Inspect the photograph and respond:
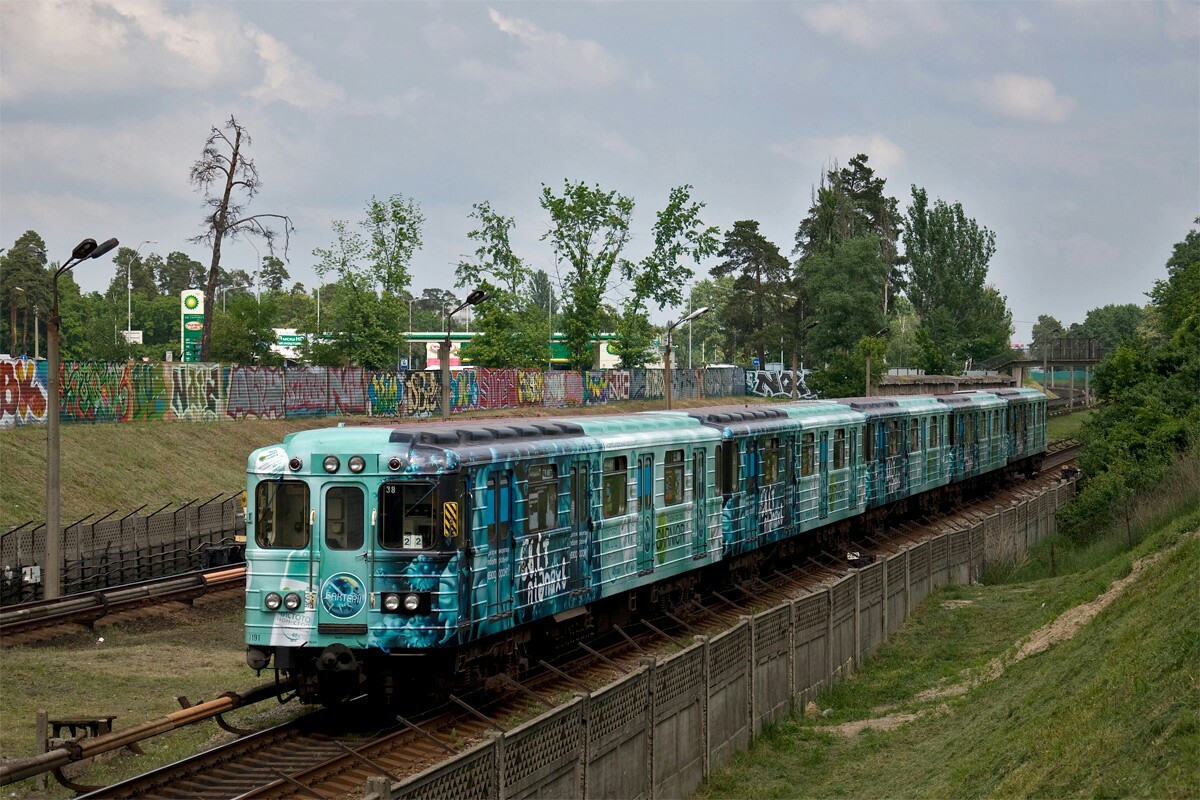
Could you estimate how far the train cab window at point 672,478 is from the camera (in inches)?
774

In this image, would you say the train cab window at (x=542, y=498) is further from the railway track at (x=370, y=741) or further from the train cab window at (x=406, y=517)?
the train cab window at (x=406, y=517)

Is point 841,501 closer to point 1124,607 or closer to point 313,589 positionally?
point 1124,607

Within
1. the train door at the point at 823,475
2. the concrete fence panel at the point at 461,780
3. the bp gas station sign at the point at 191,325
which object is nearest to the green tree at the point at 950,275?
the bp gas station sign at the point at 191,325

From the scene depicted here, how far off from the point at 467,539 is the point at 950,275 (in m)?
83.3

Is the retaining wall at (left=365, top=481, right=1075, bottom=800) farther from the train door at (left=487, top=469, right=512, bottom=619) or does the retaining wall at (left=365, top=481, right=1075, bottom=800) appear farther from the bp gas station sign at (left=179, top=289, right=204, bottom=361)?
the bp gas station sign at (left=179, top=289, right=204, bottom=361)

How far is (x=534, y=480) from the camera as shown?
15.7m

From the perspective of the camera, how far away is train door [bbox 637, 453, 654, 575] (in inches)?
736

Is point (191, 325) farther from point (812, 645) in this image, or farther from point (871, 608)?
point (812, 645)

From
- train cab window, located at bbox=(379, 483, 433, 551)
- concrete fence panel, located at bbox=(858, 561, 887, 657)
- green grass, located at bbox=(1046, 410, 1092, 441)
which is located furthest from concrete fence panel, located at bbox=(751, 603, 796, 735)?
green grass, located at bbox=(1046, 410, 1092, 441)

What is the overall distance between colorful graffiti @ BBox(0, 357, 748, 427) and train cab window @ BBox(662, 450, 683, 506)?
81.1ft

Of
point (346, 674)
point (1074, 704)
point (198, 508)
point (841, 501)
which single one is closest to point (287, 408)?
point (198, 508)

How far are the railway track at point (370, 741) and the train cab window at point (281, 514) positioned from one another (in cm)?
189

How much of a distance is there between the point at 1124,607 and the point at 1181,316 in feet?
145

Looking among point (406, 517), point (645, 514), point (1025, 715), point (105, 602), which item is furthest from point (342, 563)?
point (105, 602)
